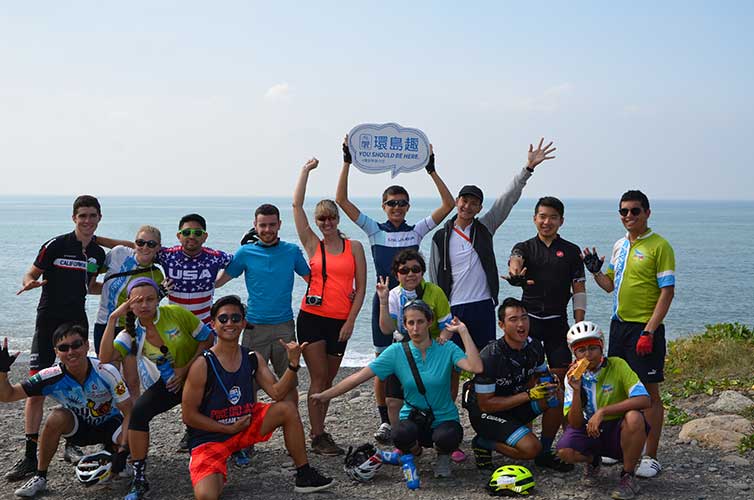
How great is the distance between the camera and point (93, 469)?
22.1 ft

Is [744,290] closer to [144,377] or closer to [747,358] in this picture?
[747,358]

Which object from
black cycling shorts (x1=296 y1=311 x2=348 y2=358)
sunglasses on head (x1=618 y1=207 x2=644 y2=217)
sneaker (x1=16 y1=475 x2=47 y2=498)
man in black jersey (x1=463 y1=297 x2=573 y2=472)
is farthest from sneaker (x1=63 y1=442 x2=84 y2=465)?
sunglasses on head (x1=618 y1=207 x2=644 y2=217)

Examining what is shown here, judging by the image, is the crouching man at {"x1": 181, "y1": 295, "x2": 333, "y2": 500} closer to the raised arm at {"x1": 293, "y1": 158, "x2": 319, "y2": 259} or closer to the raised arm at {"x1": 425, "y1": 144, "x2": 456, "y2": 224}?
the raised arm at {"x1": 293, "y1": 158, "x2": 319, "y2": 259}

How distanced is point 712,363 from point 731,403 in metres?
2.13

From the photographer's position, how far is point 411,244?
8164 millimetres

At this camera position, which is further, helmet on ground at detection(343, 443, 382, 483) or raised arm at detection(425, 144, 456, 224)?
raised arm at detection(425, 144, 456, 224)

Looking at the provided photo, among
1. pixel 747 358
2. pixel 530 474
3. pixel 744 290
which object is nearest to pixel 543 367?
pixel 530 474

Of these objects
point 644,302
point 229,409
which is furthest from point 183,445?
point 644,302

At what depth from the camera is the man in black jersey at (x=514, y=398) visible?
6.88m

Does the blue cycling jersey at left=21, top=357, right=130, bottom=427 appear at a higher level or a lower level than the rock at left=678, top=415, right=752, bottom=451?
higher

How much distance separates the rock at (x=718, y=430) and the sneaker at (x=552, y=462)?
1.93 meters

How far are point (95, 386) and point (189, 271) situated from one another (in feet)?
4.75

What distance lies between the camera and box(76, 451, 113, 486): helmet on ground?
670 cm

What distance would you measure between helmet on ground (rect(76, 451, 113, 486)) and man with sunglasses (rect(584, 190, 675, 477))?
489 centimetres
